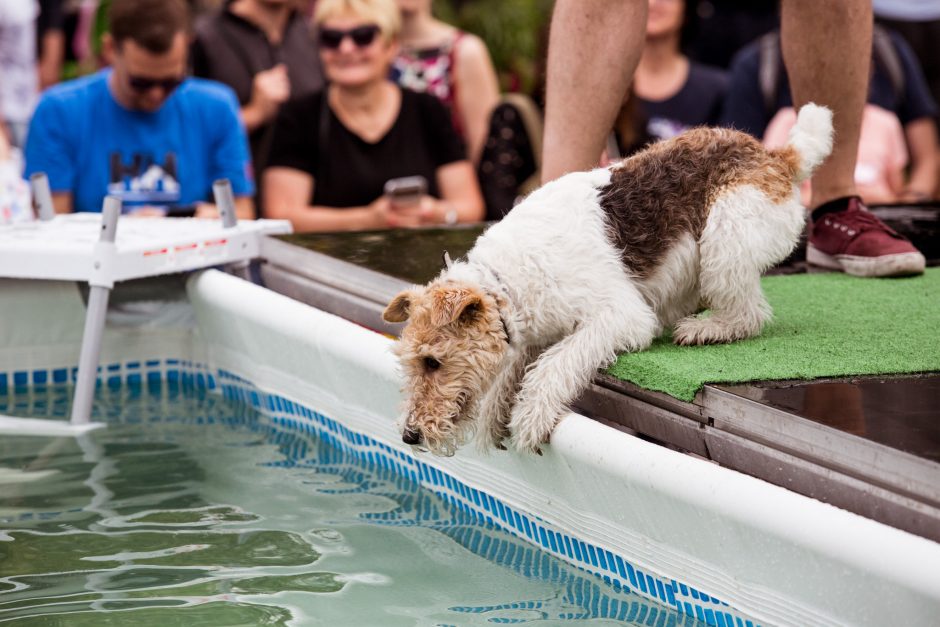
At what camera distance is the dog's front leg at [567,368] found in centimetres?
312

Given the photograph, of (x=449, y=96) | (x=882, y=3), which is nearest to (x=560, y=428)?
(x=449, y=96)

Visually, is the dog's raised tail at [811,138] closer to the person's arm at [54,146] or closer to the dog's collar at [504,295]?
the dog's collar at [504,295]

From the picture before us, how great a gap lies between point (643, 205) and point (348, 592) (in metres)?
1.16

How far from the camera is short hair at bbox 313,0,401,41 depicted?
6527 mm

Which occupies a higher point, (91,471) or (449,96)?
(449,96)

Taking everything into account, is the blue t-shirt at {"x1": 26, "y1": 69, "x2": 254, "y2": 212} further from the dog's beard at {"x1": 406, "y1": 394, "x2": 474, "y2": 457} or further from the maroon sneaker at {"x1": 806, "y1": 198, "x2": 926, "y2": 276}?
the dog's beard at {"x1": 406, "y1": 394, "x2": 474, "y2": 457}

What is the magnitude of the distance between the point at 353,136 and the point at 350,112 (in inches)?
5.4

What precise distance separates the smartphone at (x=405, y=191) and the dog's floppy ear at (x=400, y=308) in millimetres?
3102

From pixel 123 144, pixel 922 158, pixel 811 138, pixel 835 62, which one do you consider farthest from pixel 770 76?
pixel 811 138

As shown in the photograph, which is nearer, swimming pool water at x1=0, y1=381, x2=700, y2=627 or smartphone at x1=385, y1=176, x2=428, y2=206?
swimming pool water at x1=0, y1=381, x2=700, y2=627

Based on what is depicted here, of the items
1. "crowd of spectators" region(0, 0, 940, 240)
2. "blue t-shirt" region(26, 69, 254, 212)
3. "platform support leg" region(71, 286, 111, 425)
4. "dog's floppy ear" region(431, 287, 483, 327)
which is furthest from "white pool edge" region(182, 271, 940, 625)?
"blue t-shirt" region(26, 69, 254, 212)

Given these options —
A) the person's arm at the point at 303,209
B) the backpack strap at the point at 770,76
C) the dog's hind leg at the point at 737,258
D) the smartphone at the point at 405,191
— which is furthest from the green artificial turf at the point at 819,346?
the person's arm at the point at 303,209

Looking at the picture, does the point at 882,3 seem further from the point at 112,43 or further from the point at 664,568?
the point at 664,568

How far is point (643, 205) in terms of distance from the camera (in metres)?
3.23
